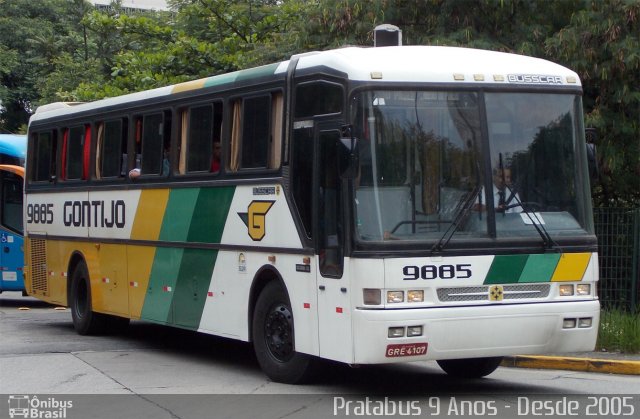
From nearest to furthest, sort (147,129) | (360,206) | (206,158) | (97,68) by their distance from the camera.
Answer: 1. (360,206)
2. (206,158)
3. (147,129)
4. (97,68)

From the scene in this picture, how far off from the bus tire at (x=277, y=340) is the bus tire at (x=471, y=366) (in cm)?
174

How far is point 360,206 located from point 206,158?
3.48 meters

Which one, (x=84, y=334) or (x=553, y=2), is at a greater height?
(x=553, y=2)

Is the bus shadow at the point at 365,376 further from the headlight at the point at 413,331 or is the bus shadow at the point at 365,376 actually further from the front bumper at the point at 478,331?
the headlight at the point at 413,331

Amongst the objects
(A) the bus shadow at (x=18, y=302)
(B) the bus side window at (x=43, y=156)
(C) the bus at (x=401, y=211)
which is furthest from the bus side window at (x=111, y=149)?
(A) the bus shadow at (x=18, y=302)

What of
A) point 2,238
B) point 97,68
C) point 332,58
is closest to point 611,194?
point 332,58

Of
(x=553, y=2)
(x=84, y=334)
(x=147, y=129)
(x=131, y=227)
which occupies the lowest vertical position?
(x=84, y=334)

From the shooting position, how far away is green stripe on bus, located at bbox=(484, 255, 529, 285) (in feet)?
33.9

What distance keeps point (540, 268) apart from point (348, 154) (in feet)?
7.18

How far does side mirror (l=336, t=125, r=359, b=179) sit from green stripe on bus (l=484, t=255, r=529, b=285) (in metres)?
1.58

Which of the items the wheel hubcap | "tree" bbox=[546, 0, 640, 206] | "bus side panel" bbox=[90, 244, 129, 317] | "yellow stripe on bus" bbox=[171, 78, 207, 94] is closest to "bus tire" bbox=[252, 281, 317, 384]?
the wheel hubcap

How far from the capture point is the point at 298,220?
11.1 m

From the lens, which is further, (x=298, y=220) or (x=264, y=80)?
(x=264, y=80)

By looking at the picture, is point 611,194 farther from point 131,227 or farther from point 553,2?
point 131,227
